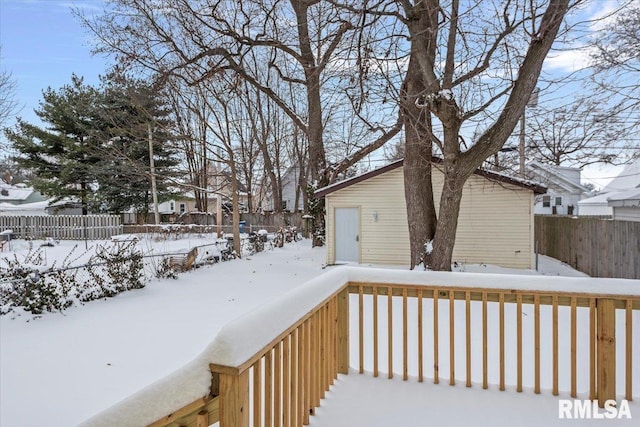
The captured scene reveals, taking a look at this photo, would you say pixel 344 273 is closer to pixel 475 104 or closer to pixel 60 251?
pixel 475 104

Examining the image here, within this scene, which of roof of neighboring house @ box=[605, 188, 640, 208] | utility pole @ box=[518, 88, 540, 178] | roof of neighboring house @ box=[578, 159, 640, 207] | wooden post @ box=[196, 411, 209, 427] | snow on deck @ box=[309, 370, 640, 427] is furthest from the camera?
roof of neighboring house @ box=[578, 159, 640, 207]

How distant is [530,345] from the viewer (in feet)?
13.9

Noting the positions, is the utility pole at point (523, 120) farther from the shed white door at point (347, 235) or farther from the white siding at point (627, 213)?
the shed white door at point (347, 235)

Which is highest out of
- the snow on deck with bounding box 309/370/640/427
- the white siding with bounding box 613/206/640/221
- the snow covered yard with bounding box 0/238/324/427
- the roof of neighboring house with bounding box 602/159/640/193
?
the roof of neighboring house with bounding box 602/159/640/193

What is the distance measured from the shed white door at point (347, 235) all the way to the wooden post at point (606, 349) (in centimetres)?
875

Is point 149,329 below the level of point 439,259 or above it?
below

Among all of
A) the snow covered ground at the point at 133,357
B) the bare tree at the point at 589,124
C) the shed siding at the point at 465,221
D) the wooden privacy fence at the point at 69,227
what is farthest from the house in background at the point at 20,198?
the bare tree at the point at 589,124

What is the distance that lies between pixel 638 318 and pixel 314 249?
34.1 feet

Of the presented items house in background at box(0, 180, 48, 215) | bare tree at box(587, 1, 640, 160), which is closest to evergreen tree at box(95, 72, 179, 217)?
house in background at box(0, 180, 48, 215)

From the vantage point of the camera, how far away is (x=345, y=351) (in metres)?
3.02

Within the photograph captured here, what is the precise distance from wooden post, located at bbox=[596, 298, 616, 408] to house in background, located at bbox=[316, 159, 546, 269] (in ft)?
23.4

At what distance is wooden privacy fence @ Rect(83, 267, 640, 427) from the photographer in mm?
1263

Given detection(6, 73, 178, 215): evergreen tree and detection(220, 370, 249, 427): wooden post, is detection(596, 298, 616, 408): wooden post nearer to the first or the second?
detection(220, 370, 249, 427): wooden post

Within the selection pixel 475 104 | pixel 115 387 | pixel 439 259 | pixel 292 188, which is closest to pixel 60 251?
pixel 115 387
